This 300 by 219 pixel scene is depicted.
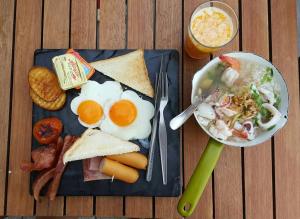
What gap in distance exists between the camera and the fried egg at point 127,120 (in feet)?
3.06

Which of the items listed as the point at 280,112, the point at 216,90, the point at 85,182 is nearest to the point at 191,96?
the point at 216,90

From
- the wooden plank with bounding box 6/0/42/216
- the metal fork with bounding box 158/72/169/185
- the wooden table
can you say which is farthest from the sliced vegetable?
the wooden plank with bounding box 6/0/42/216

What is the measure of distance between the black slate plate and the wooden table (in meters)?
0.02

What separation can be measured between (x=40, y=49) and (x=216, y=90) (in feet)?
1.44

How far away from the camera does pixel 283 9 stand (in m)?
→ 1.00

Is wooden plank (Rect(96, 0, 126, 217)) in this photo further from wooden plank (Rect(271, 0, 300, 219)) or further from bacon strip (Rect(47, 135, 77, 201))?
wooden plank (Rect(271, 0, 300, 219))

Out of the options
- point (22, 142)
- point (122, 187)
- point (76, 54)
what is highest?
point (76, 54)

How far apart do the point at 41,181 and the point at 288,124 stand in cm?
60

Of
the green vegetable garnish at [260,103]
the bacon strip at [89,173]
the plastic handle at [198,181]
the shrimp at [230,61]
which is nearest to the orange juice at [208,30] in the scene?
the shrimp at [230,61]

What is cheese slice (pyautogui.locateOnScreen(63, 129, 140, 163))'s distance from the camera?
0.91 m

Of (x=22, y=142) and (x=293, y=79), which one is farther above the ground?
(x=293, y=79)

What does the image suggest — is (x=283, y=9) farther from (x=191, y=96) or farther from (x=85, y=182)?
(x=85, y=182)

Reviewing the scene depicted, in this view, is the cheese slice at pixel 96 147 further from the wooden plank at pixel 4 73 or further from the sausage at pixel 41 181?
the wooden plank at pixel 4 73

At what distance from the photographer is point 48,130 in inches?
37.0
